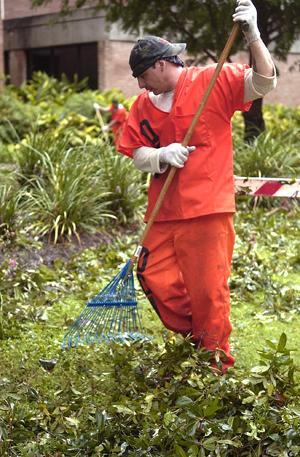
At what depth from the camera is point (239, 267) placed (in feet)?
26.2

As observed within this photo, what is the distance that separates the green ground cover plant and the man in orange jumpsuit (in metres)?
0.30

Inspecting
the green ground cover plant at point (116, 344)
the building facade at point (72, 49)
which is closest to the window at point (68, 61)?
the building facade at point (72, 49)

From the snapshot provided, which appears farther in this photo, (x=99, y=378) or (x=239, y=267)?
(x=239, y=267)

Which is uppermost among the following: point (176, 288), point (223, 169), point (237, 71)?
point (237, 71)

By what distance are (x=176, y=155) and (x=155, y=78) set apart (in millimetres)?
437

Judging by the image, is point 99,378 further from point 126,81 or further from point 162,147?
point 126,81

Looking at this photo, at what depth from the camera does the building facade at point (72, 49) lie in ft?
77.3

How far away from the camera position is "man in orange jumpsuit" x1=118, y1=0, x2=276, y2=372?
14.5ft

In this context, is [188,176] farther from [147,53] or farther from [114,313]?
[114,313]

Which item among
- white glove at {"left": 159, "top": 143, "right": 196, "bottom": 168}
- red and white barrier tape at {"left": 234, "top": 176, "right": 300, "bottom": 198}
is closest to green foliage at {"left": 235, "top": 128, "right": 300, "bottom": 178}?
red and white barrier tape at {"left": 234, "top": 176, "right": 300, "bottom": 198}

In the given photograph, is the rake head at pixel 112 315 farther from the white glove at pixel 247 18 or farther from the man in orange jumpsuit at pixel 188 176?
the white glove at pixel 247 18

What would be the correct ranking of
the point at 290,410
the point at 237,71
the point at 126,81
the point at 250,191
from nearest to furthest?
the point at 290,410, the point at 237,71, the point at 250,191, the point at 126,81

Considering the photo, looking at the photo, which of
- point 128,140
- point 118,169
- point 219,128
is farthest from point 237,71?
point 118,169

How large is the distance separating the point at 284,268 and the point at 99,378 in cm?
402
